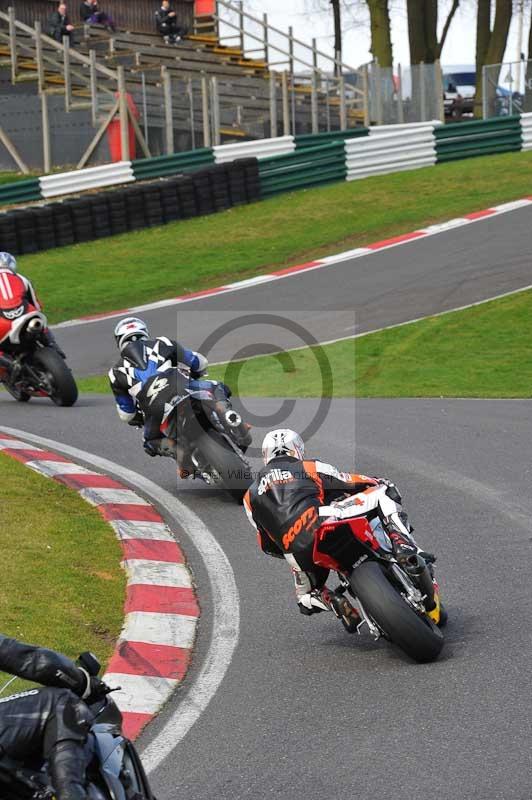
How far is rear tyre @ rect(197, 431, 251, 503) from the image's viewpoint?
983 centimetres

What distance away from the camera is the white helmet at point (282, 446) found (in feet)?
22.5

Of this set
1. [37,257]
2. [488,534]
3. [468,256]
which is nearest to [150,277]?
[37,257]

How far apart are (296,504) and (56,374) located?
7664 millimetres

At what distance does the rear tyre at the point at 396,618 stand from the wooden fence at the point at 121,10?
3211 centimetres

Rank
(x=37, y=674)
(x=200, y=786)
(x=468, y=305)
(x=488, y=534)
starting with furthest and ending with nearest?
1. (x=468, y=305)
2. (x=488, y=534)
3. (x=200, y=786)
4. (x=37, y=674)

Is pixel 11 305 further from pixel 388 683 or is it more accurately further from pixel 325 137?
pixel 325 137

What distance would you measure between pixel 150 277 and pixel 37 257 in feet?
8.06

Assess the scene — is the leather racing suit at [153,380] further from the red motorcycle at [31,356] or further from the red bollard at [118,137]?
the red bollard at [118,137]

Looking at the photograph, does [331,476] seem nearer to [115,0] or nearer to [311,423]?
[311,423]

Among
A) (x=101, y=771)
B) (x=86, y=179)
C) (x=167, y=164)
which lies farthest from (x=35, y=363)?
(x=167, y=164)

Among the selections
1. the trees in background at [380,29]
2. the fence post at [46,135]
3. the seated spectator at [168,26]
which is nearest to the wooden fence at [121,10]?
the seated spectator at [168,26]

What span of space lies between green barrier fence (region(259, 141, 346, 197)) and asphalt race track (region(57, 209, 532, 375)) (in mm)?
5179

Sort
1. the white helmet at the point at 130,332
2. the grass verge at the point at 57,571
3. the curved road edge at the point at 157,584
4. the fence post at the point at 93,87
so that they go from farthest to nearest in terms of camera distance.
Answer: the fence post at the point at 93,87, the white helmet at the point at 130,332, the grass verge at the point at 57,571, the curved road edge at the point at 157,584

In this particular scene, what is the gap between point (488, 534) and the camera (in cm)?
855
